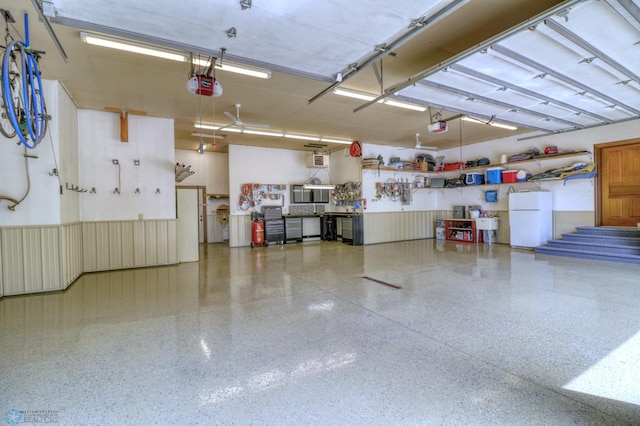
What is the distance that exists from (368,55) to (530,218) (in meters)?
7.08

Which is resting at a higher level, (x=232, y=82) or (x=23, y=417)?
(x=232, y=82)

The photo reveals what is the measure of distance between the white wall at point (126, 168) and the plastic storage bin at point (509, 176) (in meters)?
9.01

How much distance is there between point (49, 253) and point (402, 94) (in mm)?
6033

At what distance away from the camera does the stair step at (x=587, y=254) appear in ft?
19.7

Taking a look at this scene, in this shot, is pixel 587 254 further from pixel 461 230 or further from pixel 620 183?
pixel 461 230

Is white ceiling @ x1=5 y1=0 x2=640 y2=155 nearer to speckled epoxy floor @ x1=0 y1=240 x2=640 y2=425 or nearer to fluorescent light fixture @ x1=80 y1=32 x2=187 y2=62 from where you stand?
fluorescent light fixture @ x1=80 y1=32 x2=187 y2=62

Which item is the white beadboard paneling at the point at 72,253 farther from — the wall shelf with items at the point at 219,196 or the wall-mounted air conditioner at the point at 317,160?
the wall-mounted air conditioner at the point at 317,160

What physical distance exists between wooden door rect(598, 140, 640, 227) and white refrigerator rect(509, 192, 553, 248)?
1092mm

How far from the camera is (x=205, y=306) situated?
3873 millimetres

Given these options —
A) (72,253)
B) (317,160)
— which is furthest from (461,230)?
(72,253)

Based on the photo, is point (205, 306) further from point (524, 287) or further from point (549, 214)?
point (549, 214)

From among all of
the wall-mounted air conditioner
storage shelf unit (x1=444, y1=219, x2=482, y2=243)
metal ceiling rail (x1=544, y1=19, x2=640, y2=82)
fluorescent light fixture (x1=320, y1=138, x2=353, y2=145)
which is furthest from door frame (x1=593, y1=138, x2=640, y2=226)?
the wall-mounted air conditioner

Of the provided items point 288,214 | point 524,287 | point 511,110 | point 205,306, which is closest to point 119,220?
point 205,306

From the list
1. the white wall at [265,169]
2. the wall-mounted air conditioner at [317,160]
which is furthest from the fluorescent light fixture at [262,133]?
the wall-mounted air conditioner at [317,160]
